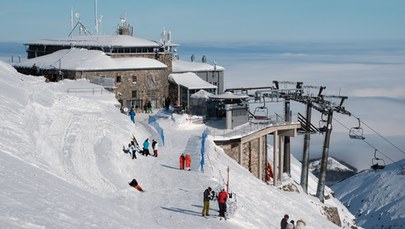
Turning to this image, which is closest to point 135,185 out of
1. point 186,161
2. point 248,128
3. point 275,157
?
point 186,161

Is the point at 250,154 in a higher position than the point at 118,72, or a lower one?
lower

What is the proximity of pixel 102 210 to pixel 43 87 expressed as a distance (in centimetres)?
2120

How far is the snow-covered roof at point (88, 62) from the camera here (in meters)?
48.1

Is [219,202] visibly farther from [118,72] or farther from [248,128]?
[118,72]

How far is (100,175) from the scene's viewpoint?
81.6 ft

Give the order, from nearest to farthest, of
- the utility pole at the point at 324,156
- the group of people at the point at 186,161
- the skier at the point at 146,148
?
1. the group of people at the point at 186,161
2. the skier at the point at 146,148
3. the utility pole at the point at 324,156

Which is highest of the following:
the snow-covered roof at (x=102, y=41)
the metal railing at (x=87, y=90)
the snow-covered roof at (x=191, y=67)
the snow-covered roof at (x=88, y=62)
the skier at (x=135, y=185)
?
the snow-covered roof at (x=102, y=41)

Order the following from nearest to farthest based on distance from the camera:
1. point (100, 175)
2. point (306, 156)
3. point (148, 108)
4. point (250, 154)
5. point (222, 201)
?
point (222, 201)
point (100, 175)
point (250, 154)
point (306, 156)
point (148, 108)

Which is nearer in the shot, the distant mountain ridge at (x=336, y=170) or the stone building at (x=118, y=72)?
the stone building at (x=118, y=72)

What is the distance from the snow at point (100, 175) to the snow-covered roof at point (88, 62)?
27.4 feet

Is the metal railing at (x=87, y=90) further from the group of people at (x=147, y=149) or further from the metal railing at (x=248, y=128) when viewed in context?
the group of people at (x=147, y=149)

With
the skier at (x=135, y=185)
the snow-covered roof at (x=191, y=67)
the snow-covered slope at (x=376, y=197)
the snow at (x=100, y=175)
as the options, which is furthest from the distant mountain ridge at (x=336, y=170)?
the skier at (x=135, y=185)

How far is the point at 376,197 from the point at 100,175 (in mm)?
60898

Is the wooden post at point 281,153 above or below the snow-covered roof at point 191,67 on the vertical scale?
below
